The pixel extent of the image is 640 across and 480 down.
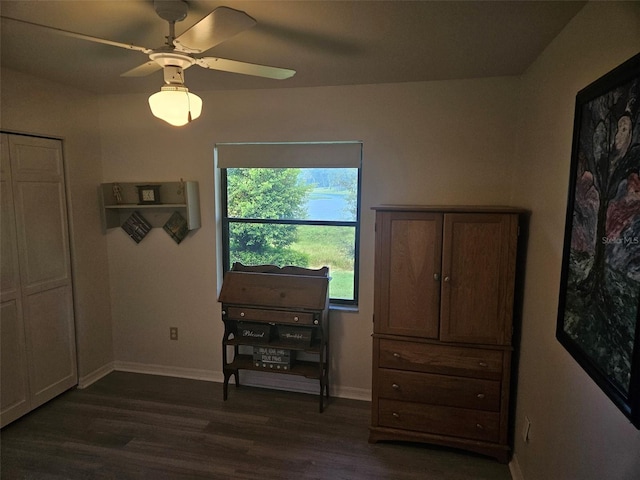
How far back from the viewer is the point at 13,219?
2.68 m

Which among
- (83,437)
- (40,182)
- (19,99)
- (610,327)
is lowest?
(83,437)

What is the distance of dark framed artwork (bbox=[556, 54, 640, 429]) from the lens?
1.14 metres

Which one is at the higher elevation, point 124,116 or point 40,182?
point 124,116

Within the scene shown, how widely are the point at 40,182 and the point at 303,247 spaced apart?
79.8 inches

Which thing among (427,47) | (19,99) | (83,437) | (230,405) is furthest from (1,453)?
(427,47)

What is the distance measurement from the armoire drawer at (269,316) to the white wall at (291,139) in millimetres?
350

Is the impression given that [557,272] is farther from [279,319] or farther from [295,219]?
[295,219]

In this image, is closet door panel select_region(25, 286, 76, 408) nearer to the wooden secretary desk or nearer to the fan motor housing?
the wooden secretary desk

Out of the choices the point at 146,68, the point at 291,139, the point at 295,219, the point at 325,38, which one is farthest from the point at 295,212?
the point at 146,68

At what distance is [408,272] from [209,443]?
1741 mm

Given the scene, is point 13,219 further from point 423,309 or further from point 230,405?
point 423,309

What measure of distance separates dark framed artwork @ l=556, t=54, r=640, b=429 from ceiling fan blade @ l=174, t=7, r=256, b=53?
127 centimetres

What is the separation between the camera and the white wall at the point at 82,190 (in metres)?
2.77

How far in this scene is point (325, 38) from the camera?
6.49 ft
